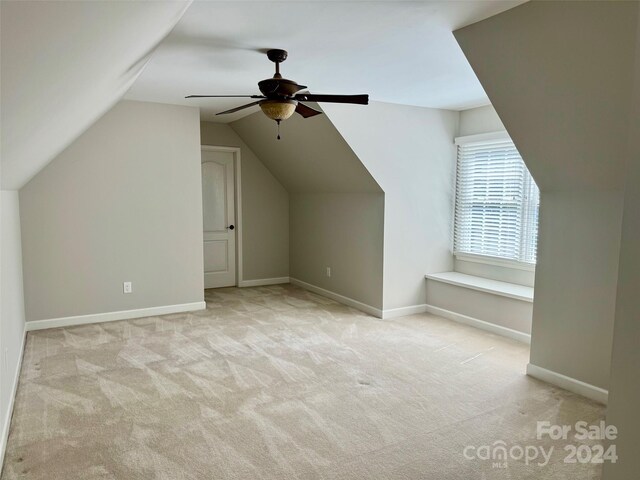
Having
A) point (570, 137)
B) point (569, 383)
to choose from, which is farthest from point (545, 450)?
point (570, 137)

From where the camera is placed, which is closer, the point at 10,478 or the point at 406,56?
the point at 10,478

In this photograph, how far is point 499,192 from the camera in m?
4.85

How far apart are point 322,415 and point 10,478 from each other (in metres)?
1.69

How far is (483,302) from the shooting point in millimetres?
4648

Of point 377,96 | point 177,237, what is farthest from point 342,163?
point 177,237

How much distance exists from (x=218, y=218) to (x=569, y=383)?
4.91m

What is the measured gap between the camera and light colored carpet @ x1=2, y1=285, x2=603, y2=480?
2.33 meters

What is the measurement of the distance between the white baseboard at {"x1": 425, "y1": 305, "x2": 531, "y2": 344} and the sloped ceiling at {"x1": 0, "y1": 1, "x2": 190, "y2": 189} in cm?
397

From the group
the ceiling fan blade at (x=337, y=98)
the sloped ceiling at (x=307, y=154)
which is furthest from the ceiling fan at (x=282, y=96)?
the sloped ceiling at (x=307, y=154)

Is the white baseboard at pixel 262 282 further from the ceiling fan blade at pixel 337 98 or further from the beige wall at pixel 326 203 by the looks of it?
the ceiling fan blade at pixel 337 98

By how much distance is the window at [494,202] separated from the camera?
15.0 feet

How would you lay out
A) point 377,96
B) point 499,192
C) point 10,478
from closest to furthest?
point 10,478
point 377,96
point 499,192

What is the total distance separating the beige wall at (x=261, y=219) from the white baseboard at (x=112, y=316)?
1.52 m

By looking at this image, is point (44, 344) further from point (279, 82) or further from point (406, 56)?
point (406, 56)
